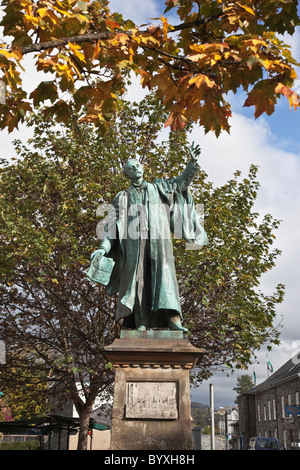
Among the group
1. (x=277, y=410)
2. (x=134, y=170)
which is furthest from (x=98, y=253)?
(x=277, y=410)

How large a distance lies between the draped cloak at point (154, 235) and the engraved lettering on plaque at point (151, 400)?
2.59 ft

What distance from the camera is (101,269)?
17.1 ft

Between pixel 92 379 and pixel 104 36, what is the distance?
11.0m

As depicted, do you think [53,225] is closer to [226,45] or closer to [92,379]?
[92,379]

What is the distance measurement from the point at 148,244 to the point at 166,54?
210 cm

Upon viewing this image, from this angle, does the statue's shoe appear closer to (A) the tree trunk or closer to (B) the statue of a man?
(B) the statue of a man

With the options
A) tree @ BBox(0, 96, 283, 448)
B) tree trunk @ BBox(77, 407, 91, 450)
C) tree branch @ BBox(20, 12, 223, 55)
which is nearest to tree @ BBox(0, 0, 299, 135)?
tree branch @ BBox(20, 12, 223, 55)

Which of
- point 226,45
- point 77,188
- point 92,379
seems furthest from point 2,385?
point 226,45

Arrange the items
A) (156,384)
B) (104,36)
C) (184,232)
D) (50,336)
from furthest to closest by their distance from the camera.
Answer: (50,336) → (184,232) → (156,384) → (104,36)

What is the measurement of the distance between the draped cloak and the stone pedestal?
0.47 metres

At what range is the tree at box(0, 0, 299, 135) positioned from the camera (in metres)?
4.06

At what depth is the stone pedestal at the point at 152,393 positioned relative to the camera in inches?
176

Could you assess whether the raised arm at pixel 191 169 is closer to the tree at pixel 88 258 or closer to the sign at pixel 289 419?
the tree at pixel 88 258

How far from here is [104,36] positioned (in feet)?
14.4
